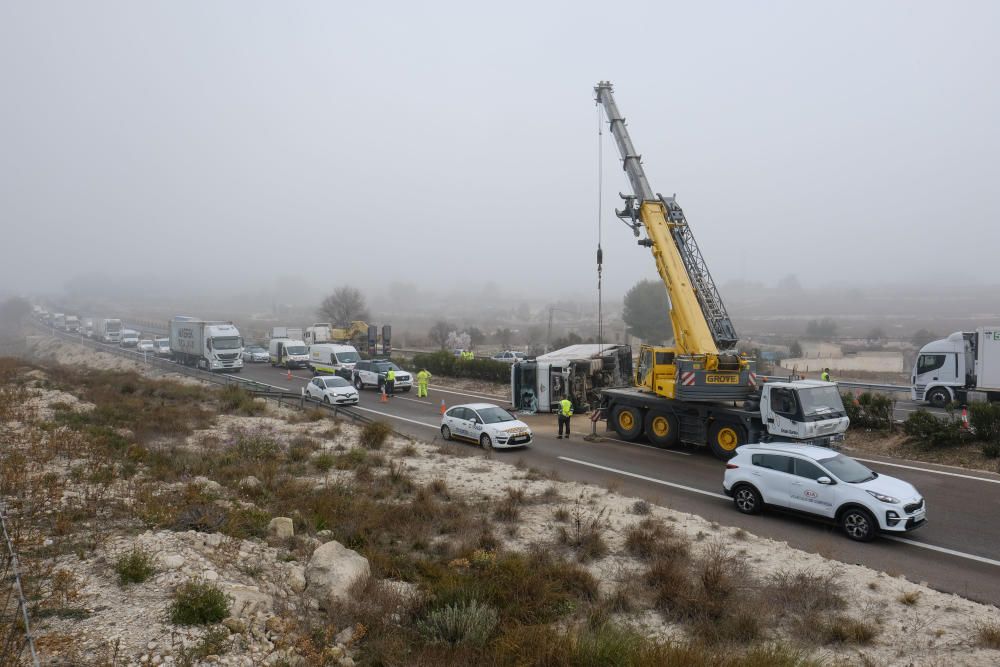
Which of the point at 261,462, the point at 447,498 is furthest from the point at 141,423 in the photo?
the point at 447,498

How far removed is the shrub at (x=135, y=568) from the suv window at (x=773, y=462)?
1079cm

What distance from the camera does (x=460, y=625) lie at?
684cm

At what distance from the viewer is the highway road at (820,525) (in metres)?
10.1

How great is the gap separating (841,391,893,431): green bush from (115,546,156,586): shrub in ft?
67.8

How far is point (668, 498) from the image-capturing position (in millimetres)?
13984

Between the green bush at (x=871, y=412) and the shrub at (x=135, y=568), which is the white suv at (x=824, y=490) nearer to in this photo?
the green bush at (x=871, y=412)

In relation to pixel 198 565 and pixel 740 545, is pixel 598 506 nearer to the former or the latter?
pixel 740 545

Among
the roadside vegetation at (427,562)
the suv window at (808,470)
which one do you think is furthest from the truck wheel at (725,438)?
the roadside vegetation at (427,562)

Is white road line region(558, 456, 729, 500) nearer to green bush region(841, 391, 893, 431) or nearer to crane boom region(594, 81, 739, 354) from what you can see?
crane boom region(594, 81, 739, 354)

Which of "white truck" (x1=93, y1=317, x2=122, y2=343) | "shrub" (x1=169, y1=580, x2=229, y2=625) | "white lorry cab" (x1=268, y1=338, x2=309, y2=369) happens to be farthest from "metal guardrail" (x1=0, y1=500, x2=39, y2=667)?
"white truck" (x1=93, y1=317, x2=122, y2=343)

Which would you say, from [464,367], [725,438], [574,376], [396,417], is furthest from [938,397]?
[396,417]

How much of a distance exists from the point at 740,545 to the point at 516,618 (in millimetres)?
4983

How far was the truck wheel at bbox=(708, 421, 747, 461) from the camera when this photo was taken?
17.2m

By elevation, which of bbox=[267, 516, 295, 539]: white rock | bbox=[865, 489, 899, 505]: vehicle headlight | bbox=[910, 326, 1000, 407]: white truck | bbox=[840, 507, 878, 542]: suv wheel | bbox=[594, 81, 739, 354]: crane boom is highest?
bbox=[594, 81, 739, 354]: crane boom
